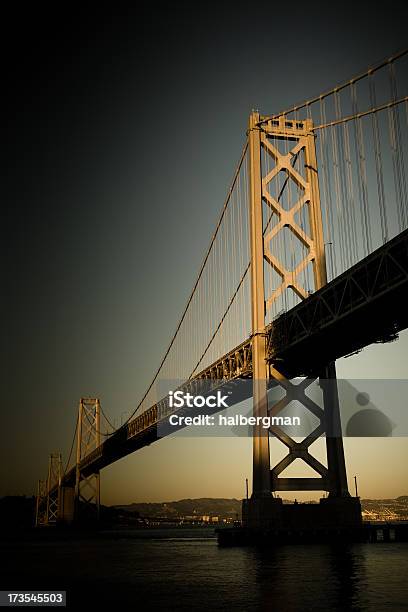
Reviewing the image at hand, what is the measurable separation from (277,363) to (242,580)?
14845 millimetres

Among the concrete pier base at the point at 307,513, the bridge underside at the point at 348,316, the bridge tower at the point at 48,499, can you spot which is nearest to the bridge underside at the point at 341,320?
the bridge underside at the point at 348,316

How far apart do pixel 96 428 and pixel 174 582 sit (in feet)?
247

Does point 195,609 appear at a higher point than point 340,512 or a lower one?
lower

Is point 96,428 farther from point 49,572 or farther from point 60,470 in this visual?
point 49,572

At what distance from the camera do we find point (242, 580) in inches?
709

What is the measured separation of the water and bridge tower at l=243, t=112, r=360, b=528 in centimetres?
274

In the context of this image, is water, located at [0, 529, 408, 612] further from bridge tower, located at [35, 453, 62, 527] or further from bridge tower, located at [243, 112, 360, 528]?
bridge tower, located at [35, 453, 62, 527]

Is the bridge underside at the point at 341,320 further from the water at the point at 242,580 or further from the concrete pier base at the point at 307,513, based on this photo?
the water at the point at 242,580

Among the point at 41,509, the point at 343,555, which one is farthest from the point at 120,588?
the point at 41,509

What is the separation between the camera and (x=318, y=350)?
101 feet

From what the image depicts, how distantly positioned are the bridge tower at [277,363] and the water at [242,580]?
8.98 feet

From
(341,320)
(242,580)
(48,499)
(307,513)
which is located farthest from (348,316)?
(48,499)

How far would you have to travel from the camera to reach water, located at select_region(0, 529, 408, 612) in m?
14.1

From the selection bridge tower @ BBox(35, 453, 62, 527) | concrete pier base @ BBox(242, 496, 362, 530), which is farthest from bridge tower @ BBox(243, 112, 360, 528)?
bridge tower @ BBox(35, 453, 62, 527)
